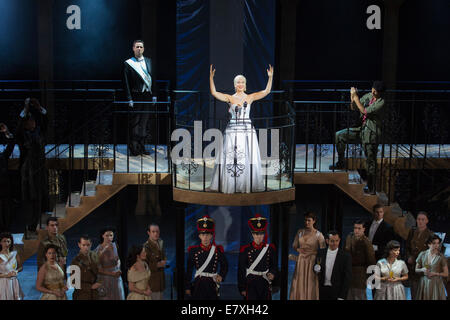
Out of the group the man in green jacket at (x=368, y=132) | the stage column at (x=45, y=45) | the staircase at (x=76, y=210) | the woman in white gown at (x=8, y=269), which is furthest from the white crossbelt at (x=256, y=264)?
the stage column at (x=45, y=45)

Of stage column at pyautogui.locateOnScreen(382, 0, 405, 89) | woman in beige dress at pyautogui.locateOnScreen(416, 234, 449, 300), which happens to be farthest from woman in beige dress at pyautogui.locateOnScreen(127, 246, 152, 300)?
stage column at pyautogui.locateOnScreen(382, 0, 405, 89)

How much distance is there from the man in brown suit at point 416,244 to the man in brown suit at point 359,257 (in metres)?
0.53

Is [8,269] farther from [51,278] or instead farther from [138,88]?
[138,88]

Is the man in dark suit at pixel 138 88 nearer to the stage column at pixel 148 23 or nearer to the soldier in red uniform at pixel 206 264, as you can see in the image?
the soldier in red uniform at pixel 206 264

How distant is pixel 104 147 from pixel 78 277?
310 cm

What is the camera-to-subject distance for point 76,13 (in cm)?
1416

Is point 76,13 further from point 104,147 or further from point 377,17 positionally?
point 377,17

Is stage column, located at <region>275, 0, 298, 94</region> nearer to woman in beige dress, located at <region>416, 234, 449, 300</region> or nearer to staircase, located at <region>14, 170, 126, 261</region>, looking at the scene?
staircase, located at <region>14, 170, 126, 261</region>

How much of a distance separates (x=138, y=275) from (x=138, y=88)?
10.5ft

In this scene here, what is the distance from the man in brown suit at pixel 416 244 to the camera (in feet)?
32.3

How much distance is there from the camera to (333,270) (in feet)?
30.7

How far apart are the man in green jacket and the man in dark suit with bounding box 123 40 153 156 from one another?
269 centimetres

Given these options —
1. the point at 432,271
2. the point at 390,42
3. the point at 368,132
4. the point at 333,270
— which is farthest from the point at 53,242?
the point at 390,42
